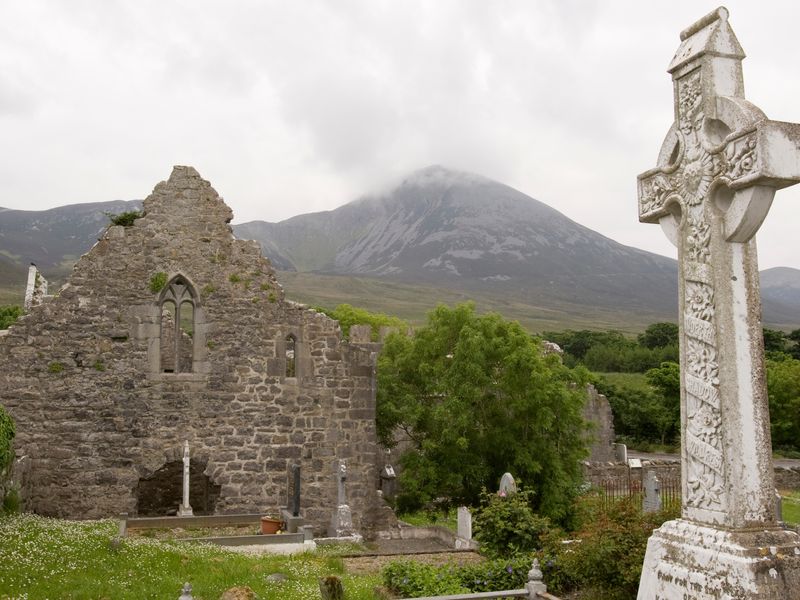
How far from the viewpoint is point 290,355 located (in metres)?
18.8

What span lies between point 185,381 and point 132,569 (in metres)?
7.29

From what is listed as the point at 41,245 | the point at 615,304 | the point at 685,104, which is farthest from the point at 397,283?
the point at 685,104

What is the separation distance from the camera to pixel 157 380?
57.5 feet

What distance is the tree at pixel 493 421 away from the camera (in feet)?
63.8

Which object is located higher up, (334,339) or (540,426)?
(334,339)

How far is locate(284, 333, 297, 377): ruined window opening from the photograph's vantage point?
Answer: 60.4 ft

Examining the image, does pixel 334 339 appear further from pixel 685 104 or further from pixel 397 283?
pixel 397 283

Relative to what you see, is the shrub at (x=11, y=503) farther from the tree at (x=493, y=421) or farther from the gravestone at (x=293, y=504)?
the tree at (x=493, y=421)

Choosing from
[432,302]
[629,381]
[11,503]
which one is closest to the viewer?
[11,503]

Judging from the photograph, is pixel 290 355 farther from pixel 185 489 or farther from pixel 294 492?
pixel 185 489

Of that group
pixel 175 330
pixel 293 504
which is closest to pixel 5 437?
pixel 175 330

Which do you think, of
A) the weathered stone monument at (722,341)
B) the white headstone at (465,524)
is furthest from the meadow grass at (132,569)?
the weathered stone monument at (722,341)

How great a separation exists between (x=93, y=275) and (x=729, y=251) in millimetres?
14683

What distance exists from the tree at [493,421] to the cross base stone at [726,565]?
1302 cm
